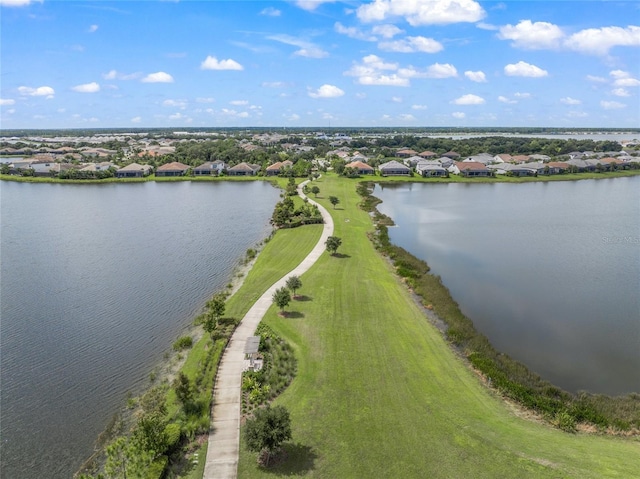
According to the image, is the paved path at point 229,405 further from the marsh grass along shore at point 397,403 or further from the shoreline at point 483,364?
the shoreline at point 483,364

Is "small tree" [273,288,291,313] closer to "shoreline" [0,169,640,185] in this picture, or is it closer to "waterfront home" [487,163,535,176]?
"shoreline" [0,169,640,185]

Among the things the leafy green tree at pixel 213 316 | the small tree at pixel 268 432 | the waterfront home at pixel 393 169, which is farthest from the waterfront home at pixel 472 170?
the small tree at pixel 268 432

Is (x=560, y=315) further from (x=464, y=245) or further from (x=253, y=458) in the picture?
(x=253, y=458)

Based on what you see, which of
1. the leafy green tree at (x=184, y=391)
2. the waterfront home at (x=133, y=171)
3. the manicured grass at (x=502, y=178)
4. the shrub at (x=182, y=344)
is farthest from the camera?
the waterfront home at (x=133, y=171)

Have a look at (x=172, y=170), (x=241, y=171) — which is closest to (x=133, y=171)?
(x=172, y=170)

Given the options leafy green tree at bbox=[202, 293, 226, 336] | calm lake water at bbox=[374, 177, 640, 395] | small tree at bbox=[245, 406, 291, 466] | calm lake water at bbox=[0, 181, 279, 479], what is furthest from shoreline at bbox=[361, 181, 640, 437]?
calm lake water at bbox=[0, 181, 279, 479]

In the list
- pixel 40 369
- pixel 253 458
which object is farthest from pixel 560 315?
pixel 40 369
